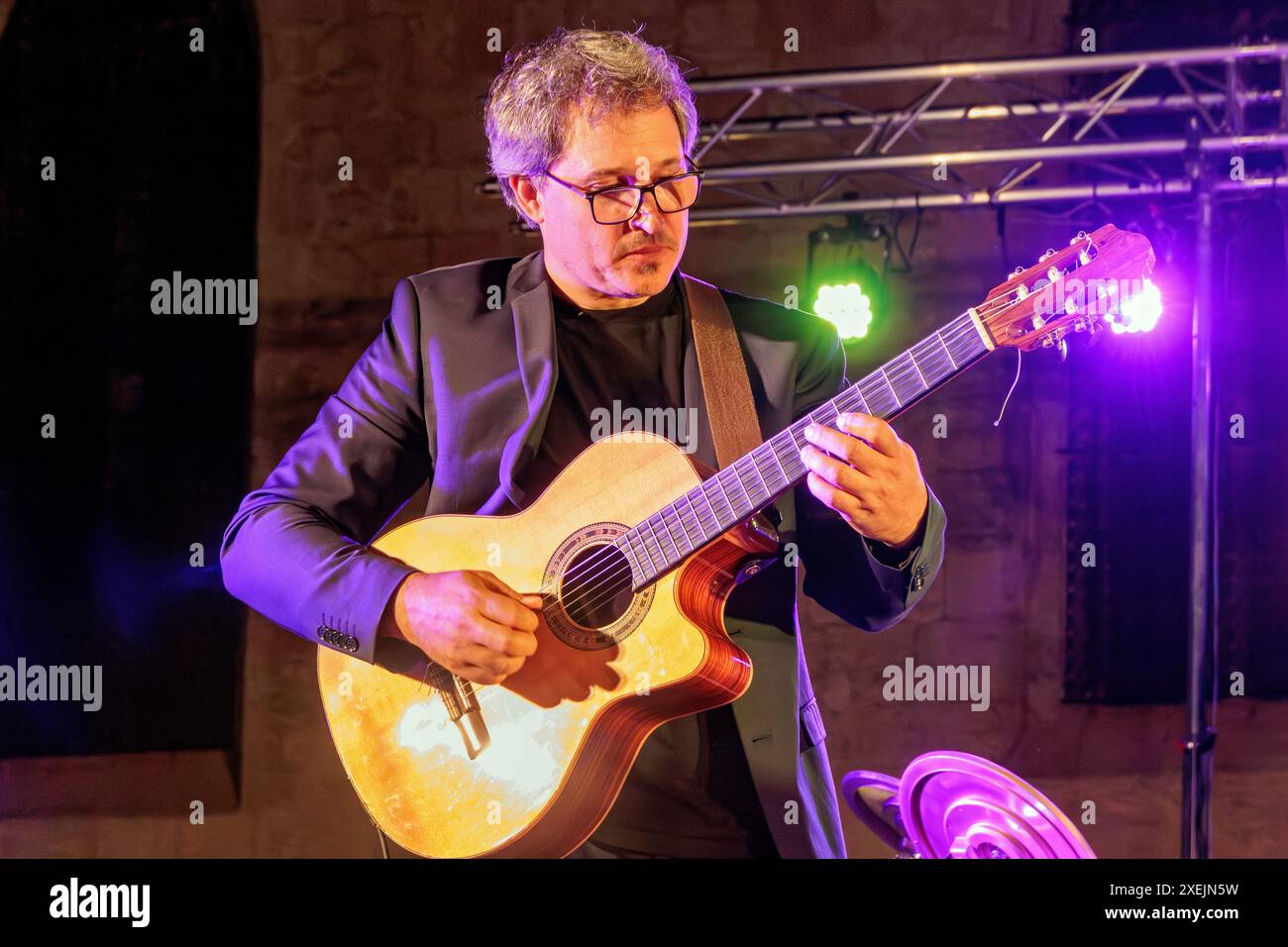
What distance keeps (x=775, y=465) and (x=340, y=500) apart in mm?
873

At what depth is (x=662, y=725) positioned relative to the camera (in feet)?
7.23

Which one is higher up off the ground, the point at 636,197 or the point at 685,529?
the point at 636,197

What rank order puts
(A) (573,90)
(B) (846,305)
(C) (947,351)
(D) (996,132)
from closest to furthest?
(C) (947,351) → (A) (573,90) → (B) (846,305) → (D) (996,132)

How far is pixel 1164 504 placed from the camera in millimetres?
4816

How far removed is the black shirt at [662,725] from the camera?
7.03 ft

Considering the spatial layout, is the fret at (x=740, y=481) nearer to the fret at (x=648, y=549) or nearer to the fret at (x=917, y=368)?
the fret at (x=648, y=549)

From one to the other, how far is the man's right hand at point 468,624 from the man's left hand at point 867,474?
57 centimetres

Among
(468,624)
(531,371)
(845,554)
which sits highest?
(531,371)

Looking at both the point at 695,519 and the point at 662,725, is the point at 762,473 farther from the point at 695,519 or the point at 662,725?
the point at 662,725

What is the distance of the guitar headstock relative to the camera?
203 cm
